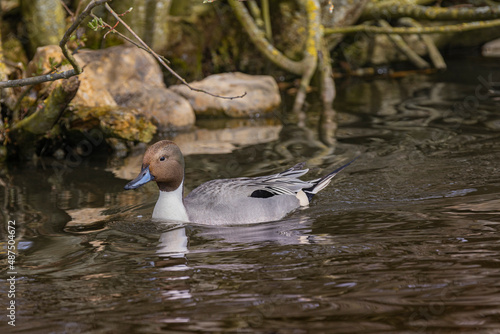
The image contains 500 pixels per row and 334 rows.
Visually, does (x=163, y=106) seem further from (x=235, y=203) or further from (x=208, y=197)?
(x=235, y=203)

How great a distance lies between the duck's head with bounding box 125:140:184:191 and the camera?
5.87 metres

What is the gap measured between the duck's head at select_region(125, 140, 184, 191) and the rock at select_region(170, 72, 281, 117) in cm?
525

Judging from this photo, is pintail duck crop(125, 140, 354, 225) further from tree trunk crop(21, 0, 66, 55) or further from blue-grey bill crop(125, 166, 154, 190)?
tree trunk crop(21, 0, 66, 55)

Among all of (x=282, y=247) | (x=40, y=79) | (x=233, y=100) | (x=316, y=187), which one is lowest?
(x=282, y=247)

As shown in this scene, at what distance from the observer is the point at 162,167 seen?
233 inches

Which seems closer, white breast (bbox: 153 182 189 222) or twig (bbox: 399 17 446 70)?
white breast (bbox: 153 182 189 222)

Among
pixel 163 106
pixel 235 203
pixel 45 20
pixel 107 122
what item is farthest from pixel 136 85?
pixel 235 203

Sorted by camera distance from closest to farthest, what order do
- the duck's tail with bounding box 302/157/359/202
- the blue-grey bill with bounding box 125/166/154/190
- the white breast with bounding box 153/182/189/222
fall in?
the blue-grey bill with bounding box 125/166/154/190, the white breast with bounding box 153/182/189/222, the duck's tail with bounding box 302/157/359/202

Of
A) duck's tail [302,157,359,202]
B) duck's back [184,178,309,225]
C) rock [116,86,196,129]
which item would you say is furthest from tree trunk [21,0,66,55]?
duck's tail [302,157,359,202]

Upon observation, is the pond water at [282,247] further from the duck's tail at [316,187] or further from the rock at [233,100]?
the rock at [233,100]

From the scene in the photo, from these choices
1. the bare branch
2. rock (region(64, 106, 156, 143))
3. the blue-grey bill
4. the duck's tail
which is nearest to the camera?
the bare branch

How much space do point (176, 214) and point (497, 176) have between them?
3101mm

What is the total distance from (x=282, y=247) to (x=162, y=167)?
1.45 m

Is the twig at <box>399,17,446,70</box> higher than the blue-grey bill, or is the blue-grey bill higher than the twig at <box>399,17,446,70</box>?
the twig at <box>399,17,446,70</box>
